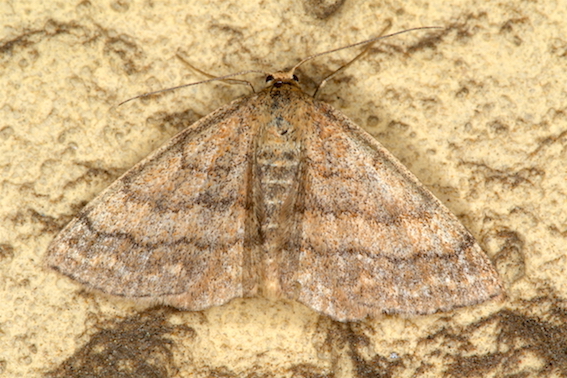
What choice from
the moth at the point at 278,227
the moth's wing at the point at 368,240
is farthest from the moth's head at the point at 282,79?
the moth's wing at the point at 368,240

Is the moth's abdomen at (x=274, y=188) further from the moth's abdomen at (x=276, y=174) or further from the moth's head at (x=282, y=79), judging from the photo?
the moth's head at (x=282, y=79)

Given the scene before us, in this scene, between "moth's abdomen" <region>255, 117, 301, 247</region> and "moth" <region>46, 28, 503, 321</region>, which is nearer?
"moth" <region>46, 28, 503, 321</region>

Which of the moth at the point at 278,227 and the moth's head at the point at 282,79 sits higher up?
the moth's head at the point at 282,79

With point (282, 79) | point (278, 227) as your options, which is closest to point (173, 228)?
point (278, 227)

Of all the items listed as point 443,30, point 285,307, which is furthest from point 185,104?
point 443,30

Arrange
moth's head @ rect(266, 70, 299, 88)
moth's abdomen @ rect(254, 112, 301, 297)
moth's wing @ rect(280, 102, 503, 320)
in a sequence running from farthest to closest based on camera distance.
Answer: moth's head @ rect(266, 70, 299, 88) → moth's abdomen @ rect(254, 112, 301, 297) → moth's wing @ rect(280, 102, 503, 320)

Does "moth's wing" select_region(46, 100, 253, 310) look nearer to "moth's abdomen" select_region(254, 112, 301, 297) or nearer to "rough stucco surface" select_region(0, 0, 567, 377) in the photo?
"moth's abdomen" select_region(254, 112, 301, 297)

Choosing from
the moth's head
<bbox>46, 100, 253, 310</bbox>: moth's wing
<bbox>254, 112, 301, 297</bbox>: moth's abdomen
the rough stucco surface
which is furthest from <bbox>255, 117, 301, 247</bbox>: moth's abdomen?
the rough stucco surface
